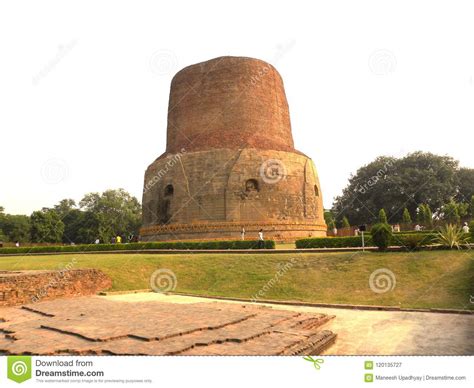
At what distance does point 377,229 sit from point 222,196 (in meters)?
11.2

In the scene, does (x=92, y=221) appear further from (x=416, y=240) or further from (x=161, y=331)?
(x=161, y=331)

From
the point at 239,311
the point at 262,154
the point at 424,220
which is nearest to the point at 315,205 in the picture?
the point at 262,154

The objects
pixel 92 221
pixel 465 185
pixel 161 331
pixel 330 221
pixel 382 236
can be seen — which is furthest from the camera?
pixel 92 221

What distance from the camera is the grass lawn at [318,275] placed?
30.5 ft

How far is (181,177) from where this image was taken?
2373 centimetres

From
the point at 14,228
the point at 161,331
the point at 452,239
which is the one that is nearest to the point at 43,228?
the point at 14,228

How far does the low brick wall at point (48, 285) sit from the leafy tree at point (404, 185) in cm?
3547

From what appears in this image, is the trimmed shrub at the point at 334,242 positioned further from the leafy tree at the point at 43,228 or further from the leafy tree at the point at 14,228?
the leafy tree at the point at 14,228

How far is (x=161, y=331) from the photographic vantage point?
5156mm

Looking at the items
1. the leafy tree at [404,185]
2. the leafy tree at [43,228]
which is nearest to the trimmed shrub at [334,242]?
the leafy tree at [404,185]

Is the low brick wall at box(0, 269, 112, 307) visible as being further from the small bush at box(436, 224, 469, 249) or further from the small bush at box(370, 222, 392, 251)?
the small bush at box(436, 224, 469, 249)

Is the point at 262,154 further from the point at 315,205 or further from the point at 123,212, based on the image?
the point at 123,212

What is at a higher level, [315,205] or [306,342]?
[315,205]

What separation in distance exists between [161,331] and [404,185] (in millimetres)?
39960
